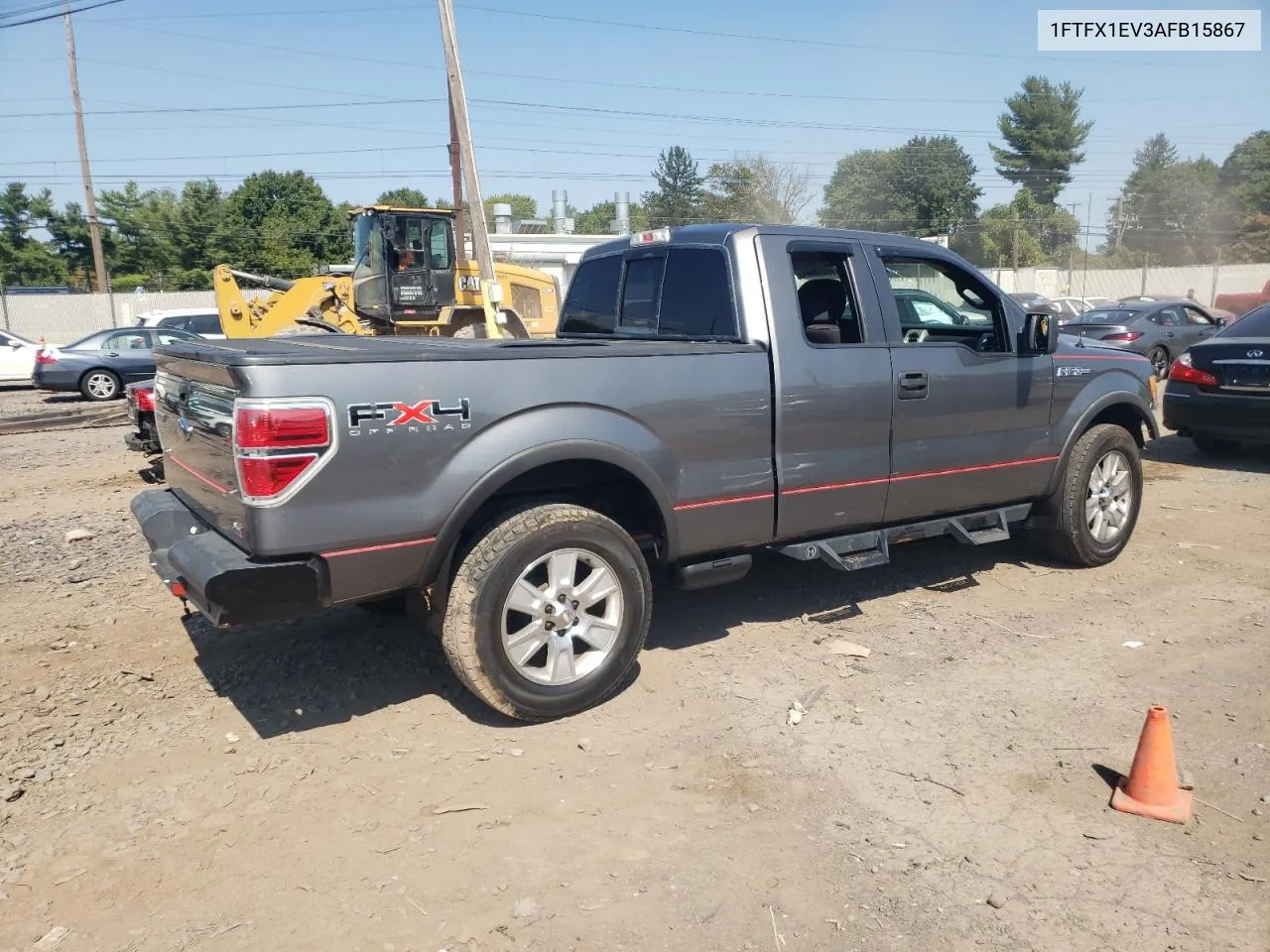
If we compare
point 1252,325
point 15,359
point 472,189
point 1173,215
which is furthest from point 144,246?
point 1173,215

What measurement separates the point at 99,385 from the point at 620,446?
17.0 meters

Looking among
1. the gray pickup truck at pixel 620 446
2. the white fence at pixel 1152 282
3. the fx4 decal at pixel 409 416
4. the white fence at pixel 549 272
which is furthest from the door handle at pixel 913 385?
the white fence at pixel 1152 282

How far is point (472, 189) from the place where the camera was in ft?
48.7

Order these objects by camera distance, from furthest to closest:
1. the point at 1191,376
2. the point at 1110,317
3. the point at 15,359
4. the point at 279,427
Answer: the point at 15,359, the point at 1110,317, the point at 1191,376, the point at 279,427

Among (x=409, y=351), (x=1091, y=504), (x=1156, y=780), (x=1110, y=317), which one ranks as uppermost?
(x=409, y=351)

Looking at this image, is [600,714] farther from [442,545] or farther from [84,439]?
[84,439]

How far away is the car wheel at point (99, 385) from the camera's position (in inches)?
697

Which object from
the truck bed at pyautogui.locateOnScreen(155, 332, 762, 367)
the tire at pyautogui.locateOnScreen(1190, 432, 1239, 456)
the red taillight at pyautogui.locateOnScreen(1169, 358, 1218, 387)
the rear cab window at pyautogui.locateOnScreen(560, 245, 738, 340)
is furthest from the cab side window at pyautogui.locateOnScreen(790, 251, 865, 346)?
the tire at pyautogui.locateOnScreen(1190, 432, 1239, 456)

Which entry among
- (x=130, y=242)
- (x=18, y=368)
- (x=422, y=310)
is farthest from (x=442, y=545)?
(x=130, y=242)

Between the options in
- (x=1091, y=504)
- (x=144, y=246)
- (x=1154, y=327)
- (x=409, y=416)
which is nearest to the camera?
(x=409, y=416)

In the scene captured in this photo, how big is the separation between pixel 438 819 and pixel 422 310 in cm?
1201

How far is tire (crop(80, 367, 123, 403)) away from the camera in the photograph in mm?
17703

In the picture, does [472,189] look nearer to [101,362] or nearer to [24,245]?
[101,362]

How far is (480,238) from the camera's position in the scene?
47.3ft
